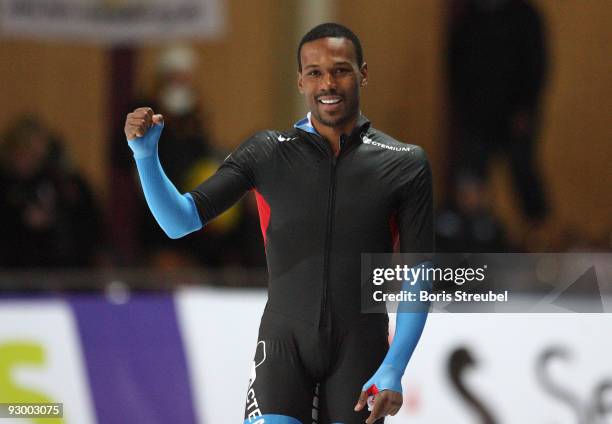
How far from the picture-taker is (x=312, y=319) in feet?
12.3

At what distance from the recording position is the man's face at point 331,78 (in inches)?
147

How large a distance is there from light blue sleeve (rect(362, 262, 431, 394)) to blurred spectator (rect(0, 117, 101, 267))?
4.68 m

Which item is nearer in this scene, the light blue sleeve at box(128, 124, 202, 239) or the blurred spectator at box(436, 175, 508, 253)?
the light blue sleeve at box(128, 124, 202, 239)

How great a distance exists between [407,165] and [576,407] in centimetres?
278

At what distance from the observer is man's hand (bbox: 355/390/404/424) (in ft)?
11.7

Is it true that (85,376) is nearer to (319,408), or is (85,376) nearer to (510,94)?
(319,408)

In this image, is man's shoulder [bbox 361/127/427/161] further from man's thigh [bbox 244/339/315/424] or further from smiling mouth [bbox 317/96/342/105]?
man's thigh [bbox 244/339/315/424]

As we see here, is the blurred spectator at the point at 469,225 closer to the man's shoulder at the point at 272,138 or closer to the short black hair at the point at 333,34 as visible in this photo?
the man's shoulder at the point at 272,138

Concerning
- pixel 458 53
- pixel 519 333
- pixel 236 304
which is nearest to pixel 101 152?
pixel 458 53

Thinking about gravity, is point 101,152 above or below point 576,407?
above

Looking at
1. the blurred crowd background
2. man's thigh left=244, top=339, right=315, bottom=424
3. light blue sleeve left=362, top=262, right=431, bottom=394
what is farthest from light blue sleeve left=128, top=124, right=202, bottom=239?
the blurred crowd background

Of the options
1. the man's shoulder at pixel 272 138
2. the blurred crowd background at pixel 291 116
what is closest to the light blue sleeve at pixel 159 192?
the man's shoulder at pixel 272 138

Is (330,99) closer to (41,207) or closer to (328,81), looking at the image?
(328,81)

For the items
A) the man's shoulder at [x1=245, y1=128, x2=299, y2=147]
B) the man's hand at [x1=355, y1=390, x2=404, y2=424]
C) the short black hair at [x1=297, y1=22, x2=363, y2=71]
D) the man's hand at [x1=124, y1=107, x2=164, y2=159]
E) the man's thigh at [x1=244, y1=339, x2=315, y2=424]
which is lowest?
the man's hand at [x1=355, y1=390, x2=404, y2=424]
